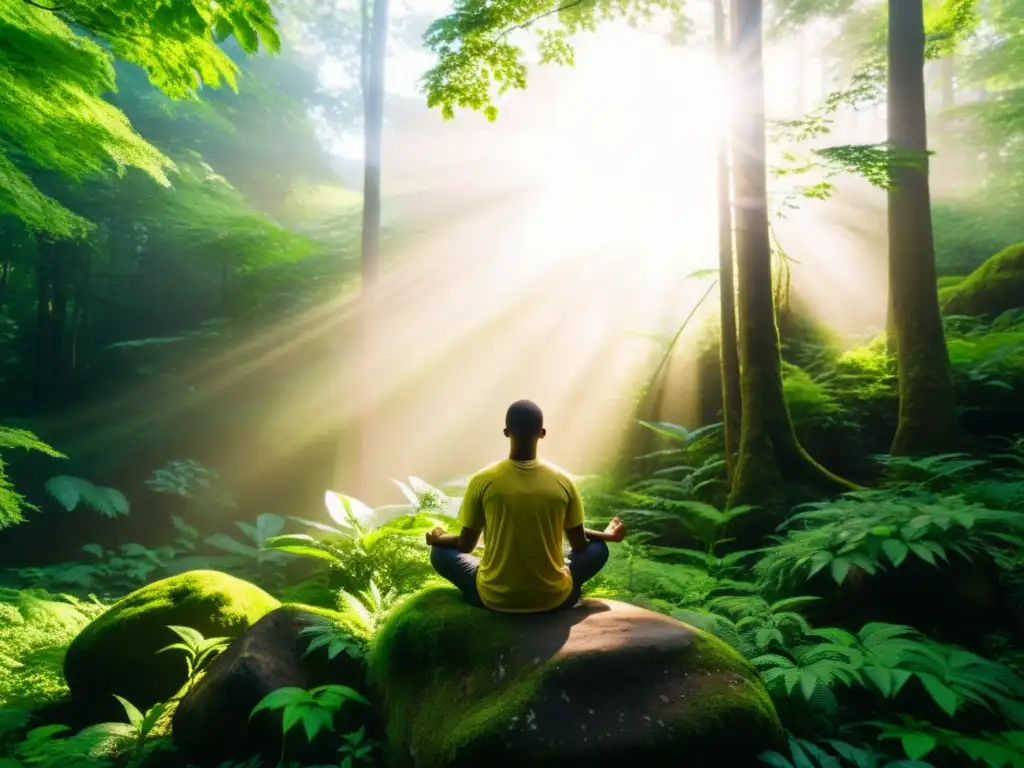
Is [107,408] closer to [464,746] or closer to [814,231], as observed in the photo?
[464,746]

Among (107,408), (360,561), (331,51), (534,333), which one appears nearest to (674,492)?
(360,561)

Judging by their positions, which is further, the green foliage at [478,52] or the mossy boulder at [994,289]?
the mossy boulder at [994,289]

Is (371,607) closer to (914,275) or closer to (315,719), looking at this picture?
(315,719)

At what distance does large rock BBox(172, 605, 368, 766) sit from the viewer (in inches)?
132

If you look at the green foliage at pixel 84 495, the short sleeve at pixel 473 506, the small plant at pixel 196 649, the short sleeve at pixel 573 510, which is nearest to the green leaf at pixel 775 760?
the short sleeve at pixel 573 510

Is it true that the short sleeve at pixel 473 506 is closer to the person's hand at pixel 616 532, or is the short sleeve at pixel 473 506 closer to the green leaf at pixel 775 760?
the person's hand at pixel 616 532

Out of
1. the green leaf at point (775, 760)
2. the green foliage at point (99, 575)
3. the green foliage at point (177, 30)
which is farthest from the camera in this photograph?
the green foliage at point (99, 575)

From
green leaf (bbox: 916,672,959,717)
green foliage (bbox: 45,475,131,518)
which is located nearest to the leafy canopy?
green leaf (bbox: 916,672,959,717)

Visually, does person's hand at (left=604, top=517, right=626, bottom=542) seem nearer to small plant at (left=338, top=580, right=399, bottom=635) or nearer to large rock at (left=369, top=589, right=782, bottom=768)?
large rock at (left=369, top=589, right=782, bottom=768)

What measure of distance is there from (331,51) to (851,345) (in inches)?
1032

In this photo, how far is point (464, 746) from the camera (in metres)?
2.46

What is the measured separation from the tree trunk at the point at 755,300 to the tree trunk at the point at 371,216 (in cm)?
731

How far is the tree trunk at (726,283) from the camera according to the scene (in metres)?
6.79

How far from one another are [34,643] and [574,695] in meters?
5.37
